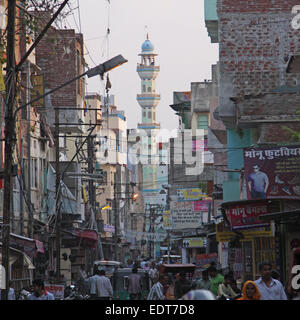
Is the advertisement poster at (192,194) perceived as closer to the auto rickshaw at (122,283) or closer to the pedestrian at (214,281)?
the auto rickshaw at (122,283)

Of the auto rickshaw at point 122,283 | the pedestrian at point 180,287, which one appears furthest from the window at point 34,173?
the pedestrian at point 180,287

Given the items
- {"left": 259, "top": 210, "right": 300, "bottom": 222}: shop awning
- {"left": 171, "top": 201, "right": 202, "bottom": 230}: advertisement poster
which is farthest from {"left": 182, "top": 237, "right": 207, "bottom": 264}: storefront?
{"left": 259, "top": 210, "right": 300, "bottom": 222}: shop awning

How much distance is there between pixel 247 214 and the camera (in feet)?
78.6

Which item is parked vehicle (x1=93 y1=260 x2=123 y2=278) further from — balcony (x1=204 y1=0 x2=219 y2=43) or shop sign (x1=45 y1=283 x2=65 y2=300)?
shop sign (x1=45 y1=283 x2=65 y2=300)

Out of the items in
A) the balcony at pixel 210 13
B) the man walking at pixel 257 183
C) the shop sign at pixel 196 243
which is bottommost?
the shop sign at pixel 196 243

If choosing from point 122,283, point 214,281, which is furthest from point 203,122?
point 214,281

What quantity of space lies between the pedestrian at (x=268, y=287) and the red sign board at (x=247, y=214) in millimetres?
10121

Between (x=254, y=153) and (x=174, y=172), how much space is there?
5916 centimetres

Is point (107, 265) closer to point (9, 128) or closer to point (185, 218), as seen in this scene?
point (185, 218)

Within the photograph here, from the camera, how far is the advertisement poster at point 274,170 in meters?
25.7

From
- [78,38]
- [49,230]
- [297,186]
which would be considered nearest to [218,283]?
[297,186]

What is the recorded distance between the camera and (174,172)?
85.6 meters

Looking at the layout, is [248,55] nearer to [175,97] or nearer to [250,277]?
[250,277]

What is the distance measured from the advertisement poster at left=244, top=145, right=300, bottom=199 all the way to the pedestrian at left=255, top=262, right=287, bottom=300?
1242 centimetres
